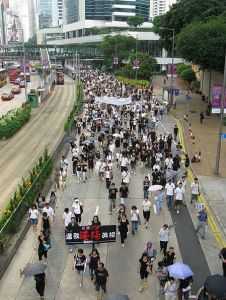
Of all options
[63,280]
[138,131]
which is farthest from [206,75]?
[63,280]

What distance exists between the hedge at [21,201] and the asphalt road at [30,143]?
6.64 ft

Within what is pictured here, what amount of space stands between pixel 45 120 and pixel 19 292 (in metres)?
33.5

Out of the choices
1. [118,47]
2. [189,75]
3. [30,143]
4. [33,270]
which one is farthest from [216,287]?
[118,47]

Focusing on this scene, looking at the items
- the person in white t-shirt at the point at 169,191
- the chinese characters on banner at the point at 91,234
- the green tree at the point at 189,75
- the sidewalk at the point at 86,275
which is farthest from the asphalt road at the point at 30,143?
the green tree at the point at 189,75

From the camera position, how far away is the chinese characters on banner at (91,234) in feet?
44.3

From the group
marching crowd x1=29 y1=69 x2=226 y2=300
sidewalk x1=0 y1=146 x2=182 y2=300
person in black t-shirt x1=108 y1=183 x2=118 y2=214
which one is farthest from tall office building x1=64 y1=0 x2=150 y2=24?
person in black t-shirt x1=108 y1=183 x2=118 y2=214

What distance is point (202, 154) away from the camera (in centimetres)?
2720

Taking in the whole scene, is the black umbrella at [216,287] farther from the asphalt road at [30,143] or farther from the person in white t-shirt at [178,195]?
the asphalt road at [30,143]

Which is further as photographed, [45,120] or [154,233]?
[45,120]

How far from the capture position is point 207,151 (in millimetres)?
28078

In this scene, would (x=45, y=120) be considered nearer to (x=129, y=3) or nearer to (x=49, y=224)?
(x=49, y=224)

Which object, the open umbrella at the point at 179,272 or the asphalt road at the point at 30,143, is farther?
the asphalt road at the point at 30,143

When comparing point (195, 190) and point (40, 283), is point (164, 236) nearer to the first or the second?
point (40, 283)

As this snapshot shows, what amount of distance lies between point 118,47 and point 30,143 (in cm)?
6811
